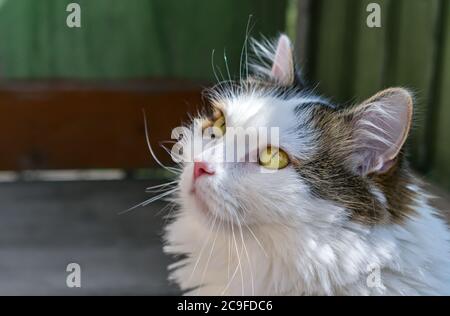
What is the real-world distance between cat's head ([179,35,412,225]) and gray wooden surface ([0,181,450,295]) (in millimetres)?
505

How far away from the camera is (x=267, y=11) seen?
9.14 feet

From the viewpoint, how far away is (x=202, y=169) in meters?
0.97

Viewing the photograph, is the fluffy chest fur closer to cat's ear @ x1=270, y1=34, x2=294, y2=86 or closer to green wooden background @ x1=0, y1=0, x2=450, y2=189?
cat's ear @ x1=270, y1=34, x2=294, y2=86

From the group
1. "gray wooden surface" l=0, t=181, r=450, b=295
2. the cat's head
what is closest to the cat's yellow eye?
the cat's head

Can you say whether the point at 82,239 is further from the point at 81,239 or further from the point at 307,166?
the point at 307,166

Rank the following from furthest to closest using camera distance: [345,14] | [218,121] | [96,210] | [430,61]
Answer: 1. [345,14]
2. [96,210]
3. [430,61]
4. [218,121]

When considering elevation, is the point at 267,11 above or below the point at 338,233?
above

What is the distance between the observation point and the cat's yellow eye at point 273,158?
38.1 inches

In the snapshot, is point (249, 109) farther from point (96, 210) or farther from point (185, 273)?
point (96, 210)

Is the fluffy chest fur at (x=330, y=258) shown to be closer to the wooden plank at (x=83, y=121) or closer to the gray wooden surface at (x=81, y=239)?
the gray wooden surface at (x=81, y=239)

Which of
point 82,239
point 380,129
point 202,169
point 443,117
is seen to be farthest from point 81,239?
point 380,129

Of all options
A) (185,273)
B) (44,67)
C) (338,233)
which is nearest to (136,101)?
(44,67)

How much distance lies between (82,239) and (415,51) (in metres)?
1.24
